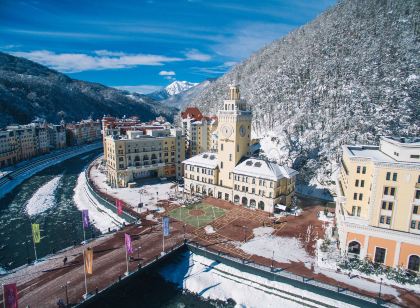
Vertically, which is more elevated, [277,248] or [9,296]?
[9,296]

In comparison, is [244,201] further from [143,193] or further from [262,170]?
[143,193]

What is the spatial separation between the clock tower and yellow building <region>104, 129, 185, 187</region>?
94.3 feet

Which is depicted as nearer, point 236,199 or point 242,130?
point 236,199

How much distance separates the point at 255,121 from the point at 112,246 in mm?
124953

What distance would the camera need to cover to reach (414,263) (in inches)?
1848

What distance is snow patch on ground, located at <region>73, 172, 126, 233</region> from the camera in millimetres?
72188

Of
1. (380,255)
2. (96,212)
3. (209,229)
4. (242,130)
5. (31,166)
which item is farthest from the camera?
(31,166)

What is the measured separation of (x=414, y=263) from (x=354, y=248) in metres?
8.82

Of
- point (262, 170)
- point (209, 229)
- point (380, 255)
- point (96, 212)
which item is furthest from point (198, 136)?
point (380, 255)

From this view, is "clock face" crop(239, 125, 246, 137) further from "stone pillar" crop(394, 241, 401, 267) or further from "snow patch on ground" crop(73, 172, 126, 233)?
"stone pillar" crop(394, 241, 401, 267)

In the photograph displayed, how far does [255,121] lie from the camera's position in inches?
6516

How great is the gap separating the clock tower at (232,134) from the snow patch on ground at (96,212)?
101 feet

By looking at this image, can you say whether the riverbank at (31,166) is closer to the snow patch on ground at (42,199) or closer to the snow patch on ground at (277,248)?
the snow patch on ground at (42,199)

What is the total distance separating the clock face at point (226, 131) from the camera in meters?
79.2
